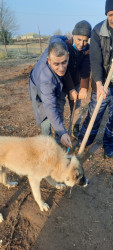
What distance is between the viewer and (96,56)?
3.42 meters

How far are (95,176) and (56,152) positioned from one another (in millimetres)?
1438

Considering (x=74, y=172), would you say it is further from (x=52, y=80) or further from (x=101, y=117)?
(x=101, y=117)

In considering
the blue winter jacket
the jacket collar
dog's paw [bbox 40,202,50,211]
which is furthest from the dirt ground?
the jacket collar

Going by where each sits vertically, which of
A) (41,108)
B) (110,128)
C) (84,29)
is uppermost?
(84,29)

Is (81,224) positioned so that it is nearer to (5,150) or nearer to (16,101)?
(5,150)

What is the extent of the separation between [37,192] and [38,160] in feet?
1.94

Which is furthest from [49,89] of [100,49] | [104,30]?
[104,30]

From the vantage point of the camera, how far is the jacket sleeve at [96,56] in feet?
11.0

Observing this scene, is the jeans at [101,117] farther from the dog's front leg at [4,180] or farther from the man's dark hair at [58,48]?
the dog's front leg at [4,180]

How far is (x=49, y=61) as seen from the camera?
2.86 metres

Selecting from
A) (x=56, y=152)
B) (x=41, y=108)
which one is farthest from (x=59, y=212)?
(x=41, y=108)

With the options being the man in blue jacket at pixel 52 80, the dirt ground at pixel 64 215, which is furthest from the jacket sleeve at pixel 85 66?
the dirt ground at pixel 64 215

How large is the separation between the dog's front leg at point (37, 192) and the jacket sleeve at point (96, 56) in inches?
80.3

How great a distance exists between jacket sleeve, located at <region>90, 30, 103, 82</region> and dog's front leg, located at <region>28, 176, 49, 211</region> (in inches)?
80.3
